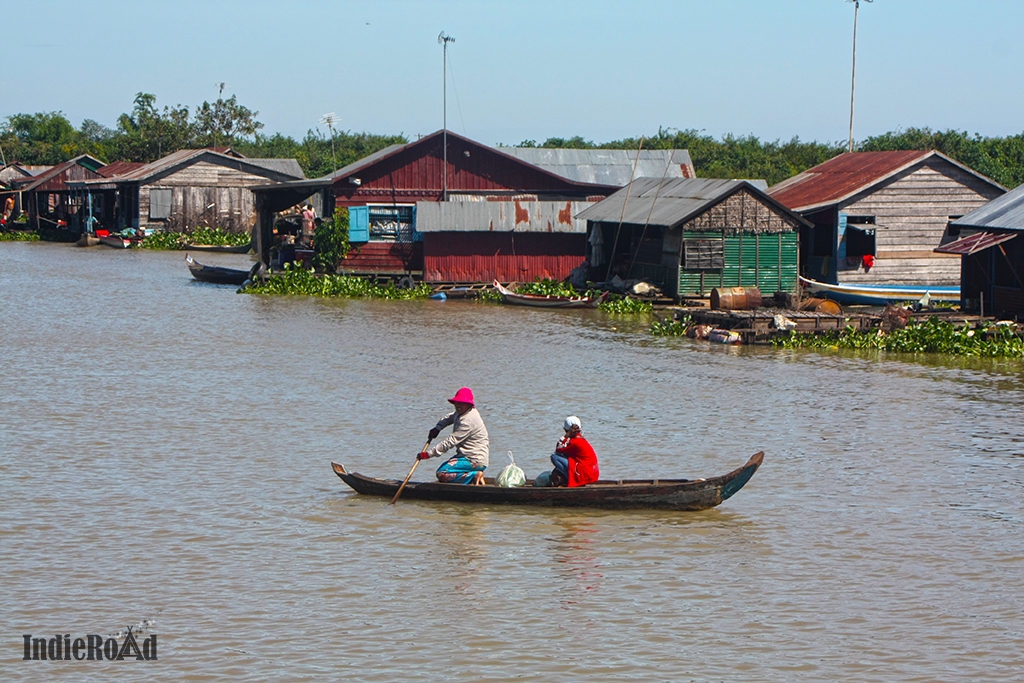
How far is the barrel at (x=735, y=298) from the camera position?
98.5 feet

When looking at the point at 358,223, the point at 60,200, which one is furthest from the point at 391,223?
the point at 60,200

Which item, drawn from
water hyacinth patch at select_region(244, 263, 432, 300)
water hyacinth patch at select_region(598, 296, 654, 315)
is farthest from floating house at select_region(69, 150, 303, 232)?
water hyacinth patch at select_region(598, 296, 654, 315)

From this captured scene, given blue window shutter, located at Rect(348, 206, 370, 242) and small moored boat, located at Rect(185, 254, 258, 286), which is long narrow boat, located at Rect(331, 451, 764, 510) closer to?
blue window shutter, located at Rect(348, 206, 370, 242)

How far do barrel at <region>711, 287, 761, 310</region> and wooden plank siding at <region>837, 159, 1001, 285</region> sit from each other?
5711mm

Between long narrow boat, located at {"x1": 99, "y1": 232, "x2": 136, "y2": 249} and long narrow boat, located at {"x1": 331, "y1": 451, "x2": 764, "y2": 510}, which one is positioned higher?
long narrow boat, located at {"x1": 99, "y1": 232, "x2": 136, "y2": 249}

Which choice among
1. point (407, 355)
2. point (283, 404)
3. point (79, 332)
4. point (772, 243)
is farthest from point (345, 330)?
point (772, 243)

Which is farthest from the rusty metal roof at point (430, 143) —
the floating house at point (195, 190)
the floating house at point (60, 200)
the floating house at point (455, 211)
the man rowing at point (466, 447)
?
the floating house at point (60, 200)

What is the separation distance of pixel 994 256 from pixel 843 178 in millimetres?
9786

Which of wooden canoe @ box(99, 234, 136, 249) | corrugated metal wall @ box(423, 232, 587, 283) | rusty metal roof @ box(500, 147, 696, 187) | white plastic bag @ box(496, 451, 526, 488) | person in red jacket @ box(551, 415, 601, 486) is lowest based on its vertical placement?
white plastic bag @ box(496, 451, 526, 488)

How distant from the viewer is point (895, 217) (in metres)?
35.2

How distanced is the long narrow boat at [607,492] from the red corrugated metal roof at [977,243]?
15.3 metres

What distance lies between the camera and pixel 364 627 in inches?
393

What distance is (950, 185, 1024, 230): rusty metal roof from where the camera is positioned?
86.3ft

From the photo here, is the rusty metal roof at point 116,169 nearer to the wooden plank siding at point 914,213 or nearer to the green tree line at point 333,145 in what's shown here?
the green tree line at point 333,145
